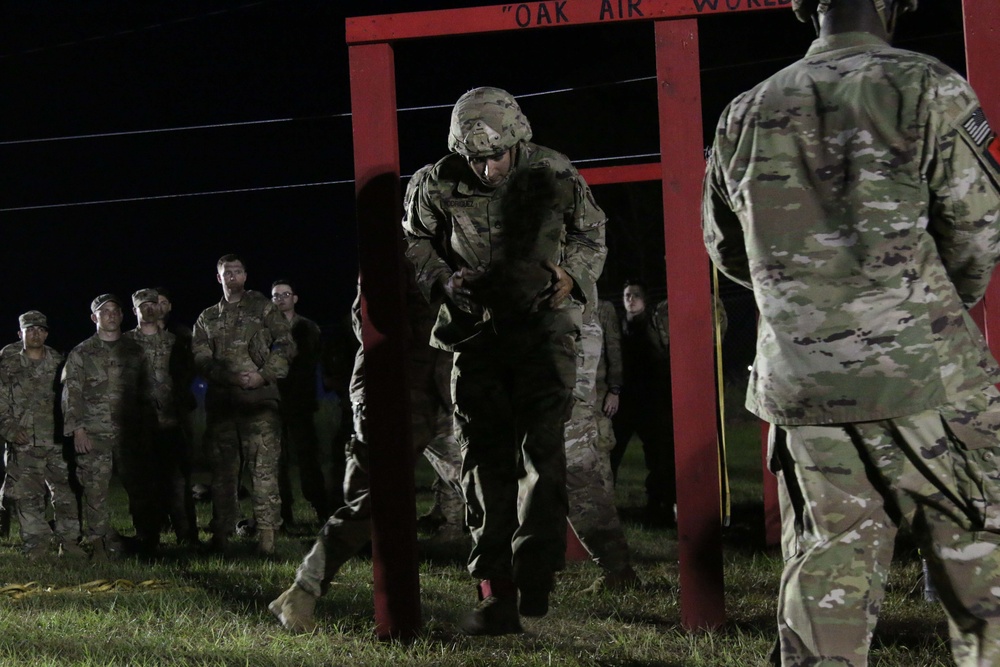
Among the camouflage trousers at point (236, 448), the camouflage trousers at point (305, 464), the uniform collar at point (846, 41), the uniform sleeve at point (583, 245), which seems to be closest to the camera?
the uniform collar at point (846, 41)

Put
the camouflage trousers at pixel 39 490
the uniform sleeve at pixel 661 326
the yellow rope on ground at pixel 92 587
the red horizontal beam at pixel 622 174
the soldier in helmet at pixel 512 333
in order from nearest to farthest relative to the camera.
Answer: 1. the soldier in helmet at pixel 512 333
2. the yellow rope on ground at pixel 92 587
3. the red horizontal beam at pixel 622 174
4. the camouflage trousers at pixel 39 490
5. the uniform sleeve at pixel 661 326

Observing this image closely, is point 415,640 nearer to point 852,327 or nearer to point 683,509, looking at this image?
point 683,509

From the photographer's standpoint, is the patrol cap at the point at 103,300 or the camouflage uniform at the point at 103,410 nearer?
the camouflage uniform at the point at 103,410

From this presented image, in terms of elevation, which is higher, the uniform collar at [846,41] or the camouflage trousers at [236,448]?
the uniform collar at [846,41]

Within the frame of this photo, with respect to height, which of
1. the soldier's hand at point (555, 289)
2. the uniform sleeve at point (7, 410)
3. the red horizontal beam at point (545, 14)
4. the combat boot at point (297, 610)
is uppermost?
the red horizontal beam at point (545, 14)

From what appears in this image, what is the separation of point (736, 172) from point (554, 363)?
1.60 m

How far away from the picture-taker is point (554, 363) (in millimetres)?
4648

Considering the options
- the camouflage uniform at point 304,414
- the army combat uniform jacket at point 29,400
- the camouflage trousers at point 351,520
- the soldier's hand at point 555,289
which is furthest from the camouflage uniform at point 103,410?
the soldier's hand at point 555,289

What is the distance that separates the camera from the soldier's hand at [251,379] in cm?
923

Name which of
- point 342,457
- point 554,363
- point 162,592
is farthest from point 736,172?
point 342,457

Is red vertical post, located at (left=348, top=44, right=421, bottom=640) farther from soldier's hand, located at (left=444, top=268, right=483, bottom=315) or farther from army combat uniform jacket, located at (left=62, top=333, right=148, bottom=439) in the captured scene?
army combat uniform jacket, located at (left=62, top=333, right=148, bottom=439)

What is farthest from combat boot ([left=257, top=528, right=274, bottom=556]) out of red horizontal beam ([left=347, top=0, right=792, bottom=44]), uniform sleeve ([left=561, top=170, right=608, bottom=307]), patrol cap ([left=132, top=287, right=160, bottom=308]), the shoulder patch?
the shoulder patch

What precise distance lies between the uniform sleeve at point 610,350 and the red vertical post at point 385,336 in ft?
15.7

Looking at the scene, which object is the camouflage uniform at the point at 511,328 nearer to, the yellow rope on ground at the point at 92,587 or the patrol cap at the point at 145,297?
the yellow rope on ground at the point at 92,587
